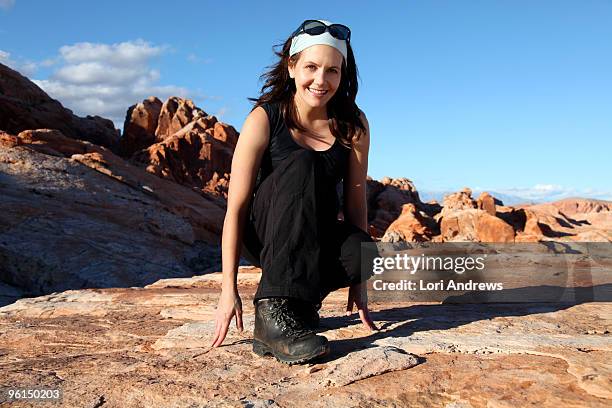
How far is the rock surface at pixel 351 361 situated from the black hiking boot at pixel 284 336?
0.06 m

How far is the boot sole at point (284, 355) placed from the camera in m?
2.60

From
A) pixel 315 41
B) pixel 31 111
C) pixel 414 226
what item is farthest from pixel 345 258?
pixel 31 111

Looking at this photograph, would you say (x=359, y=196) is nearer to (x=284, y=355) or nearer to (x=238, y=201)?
(x=238, y=201)

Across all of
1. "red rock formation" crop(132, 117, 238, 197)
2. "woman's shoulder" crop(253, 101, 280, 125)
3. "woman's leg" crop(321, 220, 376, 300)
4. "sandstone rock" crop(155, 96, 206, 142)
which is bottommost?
"woman's leg" crop(321, 220, 376, 300)

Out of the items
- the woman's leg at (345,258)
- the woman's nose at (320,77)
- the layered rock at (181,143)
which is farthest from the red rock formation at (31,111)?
the woman's leg at (345,258)

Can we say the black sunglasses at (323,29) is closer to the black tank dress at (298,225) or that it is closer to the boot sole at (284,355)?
the black tank dress at (298,225)

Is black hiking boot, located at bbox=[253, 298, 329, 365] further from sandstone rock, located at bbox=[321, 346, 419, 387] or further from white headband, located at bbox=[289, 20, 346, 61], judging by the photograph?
white headband, located at bbox=[289, 20, 346, 61]

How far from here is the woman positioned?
2771mm

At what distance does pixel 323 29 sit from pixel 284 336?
159 cm

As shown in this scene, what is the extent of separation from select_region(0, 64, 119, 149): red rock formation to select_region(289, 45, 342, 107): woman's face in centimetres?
2395

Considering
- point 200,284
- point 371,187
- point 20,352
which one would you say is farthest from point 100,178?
point 371,187

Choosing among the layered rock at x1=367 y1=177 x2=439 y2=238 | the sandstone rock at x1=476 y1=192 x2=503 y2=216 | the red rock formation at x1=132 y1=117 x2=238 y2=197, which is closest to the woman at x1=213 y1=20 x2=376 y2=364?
the sandstone rock at x1=476 y1=192 x2=503 y2=216

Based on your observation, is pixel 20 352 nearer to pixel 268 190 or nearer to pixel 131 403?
pixel 131 403

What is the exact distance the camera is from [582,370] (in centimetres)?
245
